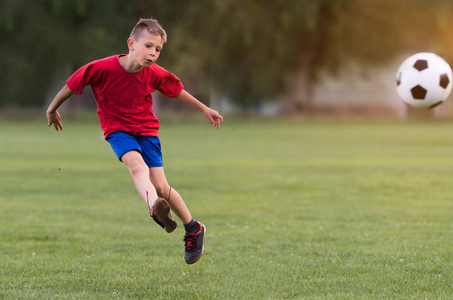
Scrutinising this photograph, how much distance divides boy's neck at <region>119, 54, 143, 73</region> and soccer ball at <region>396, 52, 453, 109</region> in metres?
4.33

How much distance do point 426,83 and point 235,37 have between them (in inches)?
1268

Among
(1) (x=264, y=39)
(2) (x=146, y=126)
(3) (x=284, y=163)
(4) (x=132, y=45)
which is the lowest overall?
(3) (x=284, y=163)

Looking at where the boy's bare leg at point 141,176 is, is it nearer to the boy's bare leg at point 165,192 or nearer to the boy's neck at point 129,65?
the boy's bare leg at point 165,192

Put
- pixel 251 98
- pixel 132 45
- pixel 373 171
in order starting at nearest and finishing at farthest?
1. pixel 132 45
2. pixel 373 171
3. pixel 251 98

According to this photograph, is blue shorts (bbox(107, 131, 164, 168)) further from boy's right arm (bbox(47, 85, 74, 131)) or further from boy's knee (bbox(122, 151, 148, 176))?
boy's right arm (bbox(47, 85, 74, 131))

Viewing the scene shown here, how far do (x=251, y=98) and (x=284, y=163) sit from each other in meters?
34.1

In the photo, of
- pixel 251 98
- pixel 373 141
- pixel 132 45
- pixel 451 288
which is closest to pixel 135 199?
pixel 132 45

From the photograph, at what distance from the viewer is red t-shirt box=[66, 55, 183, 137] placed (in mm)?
5363

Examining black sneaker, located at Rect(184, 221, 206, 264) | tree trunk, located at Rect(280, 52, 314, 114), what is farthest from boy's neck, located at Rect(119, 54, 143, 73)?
tree trunk, located at Rect(280, 52, 314, 114)

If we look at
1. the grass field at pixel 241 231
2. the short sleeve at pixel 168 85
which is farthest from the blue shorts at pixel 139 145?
the grass field at pixel 241 231

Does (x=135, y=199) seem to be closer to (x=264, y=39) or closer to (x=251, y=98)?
(x=264, y=39)

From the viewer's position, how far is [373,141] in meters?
23.5

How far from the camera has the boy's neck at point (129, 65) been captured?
5355 millimetres

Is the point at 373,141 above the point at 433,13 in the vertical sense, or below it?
below
